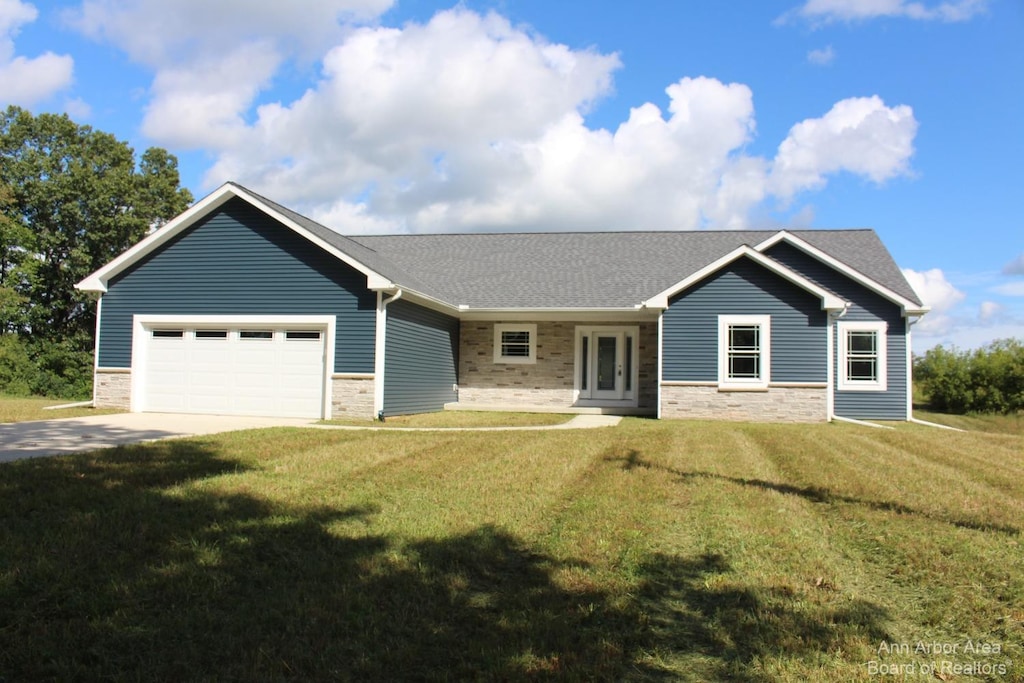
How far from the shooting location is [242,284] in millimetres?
16109

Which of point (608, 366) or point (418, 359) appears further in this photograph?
point (608, 366)

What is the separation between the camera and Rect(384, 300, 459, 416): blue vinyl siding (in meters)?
15.8

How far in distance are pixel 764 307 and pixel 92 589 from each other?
1542 centimetres

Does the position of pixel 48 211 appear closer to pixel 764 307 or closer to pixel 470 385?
pixel 470 385

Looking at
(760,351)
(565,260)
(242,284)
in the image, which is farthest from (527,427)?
(565,260)

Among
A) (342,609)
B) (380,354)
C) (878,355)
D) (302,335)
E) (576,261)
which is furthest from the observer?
(576,261)

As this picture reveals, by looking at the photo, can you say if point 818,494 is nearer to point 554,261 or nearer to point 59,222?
point 554,261

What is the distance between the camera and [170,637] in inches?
139

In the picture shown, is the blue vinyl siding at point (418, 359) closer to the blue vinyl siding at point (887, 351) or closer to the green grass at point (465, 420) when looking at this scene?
the green grass at point (465, 420)

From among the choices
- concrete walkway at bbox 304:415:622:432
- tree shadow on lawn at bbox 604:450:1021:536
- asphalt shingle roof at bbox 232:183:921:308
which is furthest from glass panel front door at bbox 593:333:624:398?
tree shadow on lawn at bbox 604:450:1021:536

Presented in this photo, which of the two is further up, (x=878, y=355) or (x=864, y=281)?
(x=864, y=281)

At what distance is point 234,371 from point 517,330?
7.54 metres

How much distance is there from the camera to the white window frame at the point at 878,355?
1866 centimetres

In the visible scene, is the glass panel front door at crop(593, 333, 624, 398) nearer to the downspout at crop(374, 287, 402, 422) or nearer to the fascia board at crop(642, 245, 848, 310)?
the fascia board at crop(642, 245, 848, 310)
